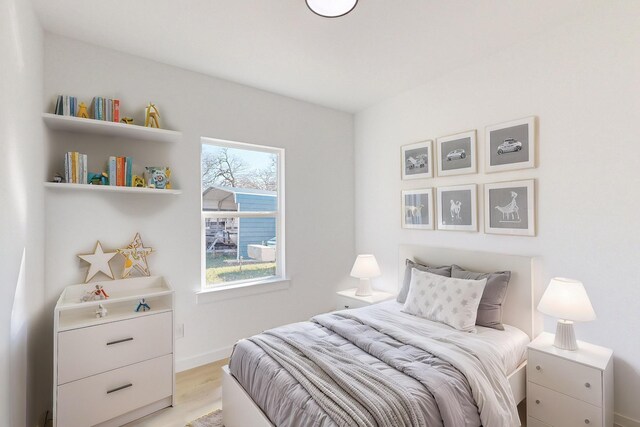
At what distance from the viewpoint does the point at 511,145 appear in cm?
251

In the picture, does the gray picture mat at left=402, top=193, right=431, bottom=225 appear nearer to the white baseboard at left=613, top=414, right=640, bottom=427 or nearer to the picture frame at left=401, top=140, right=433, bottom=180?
the picture frame at left=401, top=140, right=433, bottom=180

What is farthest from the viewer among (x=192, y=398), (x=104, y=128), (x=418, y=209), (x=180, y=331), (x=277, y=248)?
(x=277, y=248)

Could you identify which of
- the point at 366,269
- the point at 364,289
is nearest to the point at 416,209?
the point at 366,269

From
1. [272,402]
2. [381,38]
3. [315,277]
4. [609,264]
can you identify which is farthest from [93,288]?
[609,264]

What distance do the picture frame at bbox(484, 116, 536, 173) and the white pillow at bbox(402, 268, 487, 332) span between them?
946 millimetres

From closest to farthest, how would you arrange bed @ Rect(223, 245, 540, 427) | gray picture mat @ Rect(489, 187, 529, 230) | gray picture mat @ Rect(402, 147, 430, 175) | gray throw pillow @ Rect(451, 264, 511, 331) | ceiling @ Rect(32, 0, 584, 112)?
bed @ Rect(223, 245, 540, 427) → ceiling @ Rect(32, 0, 584, 112) → gray throw pillow @ Rect(451, 264, 511, 331) → gray picture mat @ Rect(489, 187, 529, 230) → gray picture mat @ Rect(402, 147, 430, 175)

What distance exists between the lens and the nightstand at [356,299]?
10.6 ft

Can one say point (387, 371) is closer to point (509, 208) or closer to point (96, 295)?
point (509, 208)

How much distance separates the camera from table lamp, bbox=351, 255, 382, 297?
334 cm

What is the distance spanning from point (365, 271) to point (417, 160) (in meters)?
1.26

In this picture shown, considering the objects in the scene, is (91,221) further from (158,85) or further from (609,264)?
(609,264)

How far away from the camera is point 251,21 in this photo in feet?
6.98

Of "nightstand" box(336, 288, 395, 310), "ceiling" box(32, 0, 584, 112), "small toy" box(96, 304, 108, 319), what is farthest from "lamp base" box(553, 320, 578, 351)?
"small toy" box(96, 304, 108, 319)

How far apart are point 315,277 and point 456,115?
222cm
